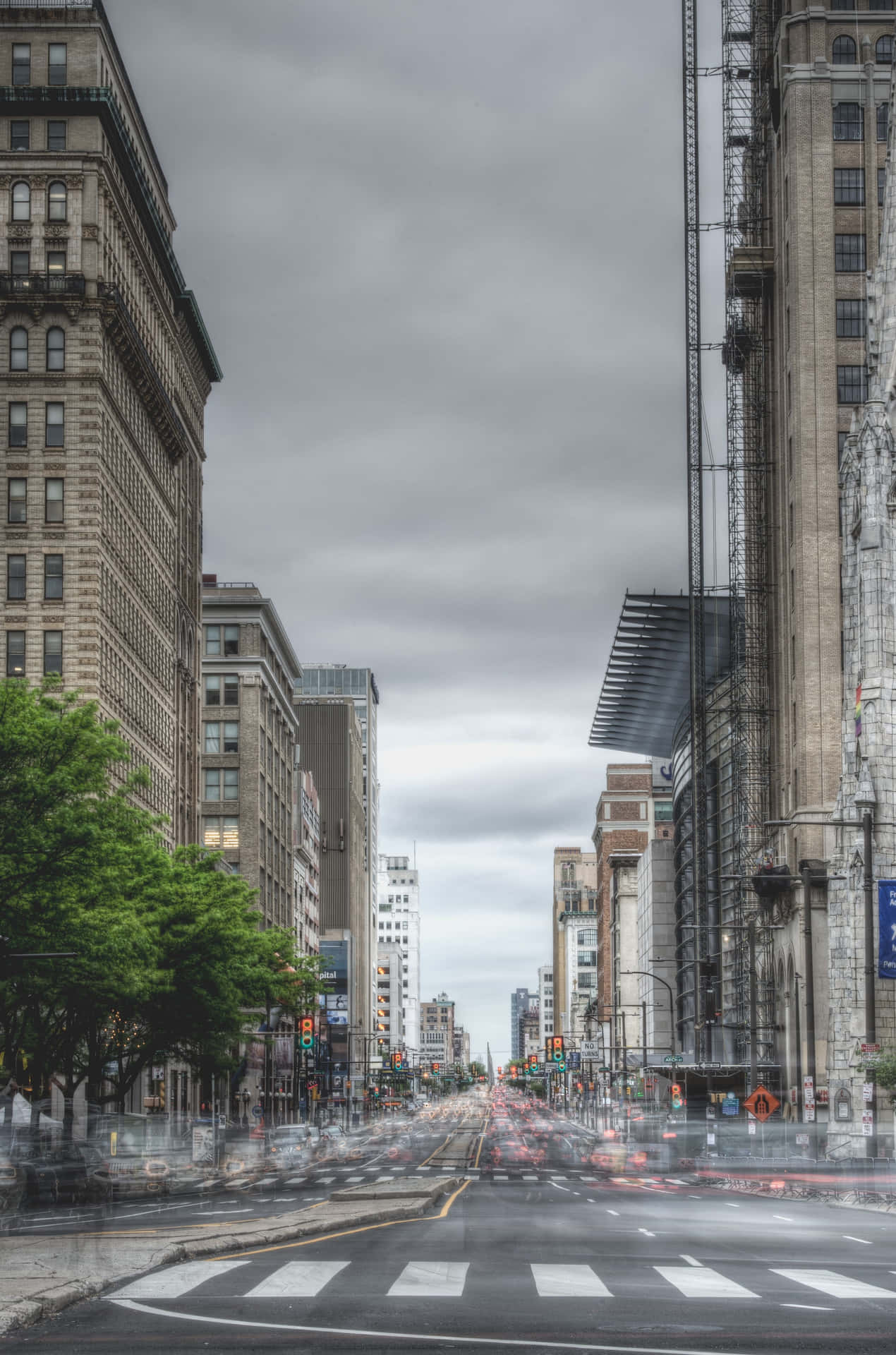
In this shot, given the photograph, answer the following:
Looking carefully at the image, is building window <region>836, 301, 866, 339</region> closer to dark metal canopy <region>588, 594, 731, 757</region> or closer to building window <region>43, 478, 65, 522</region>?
dark metal canopy <region>588, 594, 731, 757</region>

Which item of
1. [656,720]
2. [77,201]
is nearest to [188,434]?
[77,201]

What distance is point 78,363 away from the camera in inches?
3501

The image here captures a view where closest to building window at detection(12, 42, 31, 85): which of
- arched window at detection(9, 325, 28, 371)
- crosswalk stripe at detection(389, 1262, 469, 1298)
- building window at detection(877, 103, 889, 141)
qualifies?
arched window at detection(9, 325, 28, 371)

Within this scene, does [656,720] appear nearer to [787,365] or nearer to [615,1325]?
[787,365]

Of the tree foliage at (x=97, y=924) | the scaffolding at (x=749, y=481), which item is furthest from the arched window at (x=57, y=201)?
the scaffolding at (x=749, y=481)

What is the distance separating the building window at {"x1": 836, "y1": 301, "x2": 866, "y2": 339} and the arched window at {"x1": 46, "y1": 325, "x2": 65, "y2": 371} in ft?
143

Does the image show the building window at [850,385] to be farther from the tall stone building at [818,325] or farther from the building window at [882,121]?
the building window at [882,121]

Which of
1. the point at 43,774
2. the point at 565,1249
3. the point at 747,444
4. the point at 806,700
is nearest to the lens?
the point at 565,1249

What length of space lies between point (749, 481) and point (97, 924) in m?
74.4

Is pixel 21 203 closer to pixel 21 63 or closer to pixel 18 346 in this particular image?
pixel 18 346

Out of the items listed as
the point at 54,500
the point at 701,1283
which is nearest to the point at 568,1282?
the point at 701,1283

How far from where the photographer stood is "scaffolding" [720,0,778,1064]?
11088cm

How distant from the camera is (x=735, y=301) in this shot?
12194 cm

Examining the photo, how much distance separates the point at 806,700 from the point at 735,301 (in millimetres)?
35487
